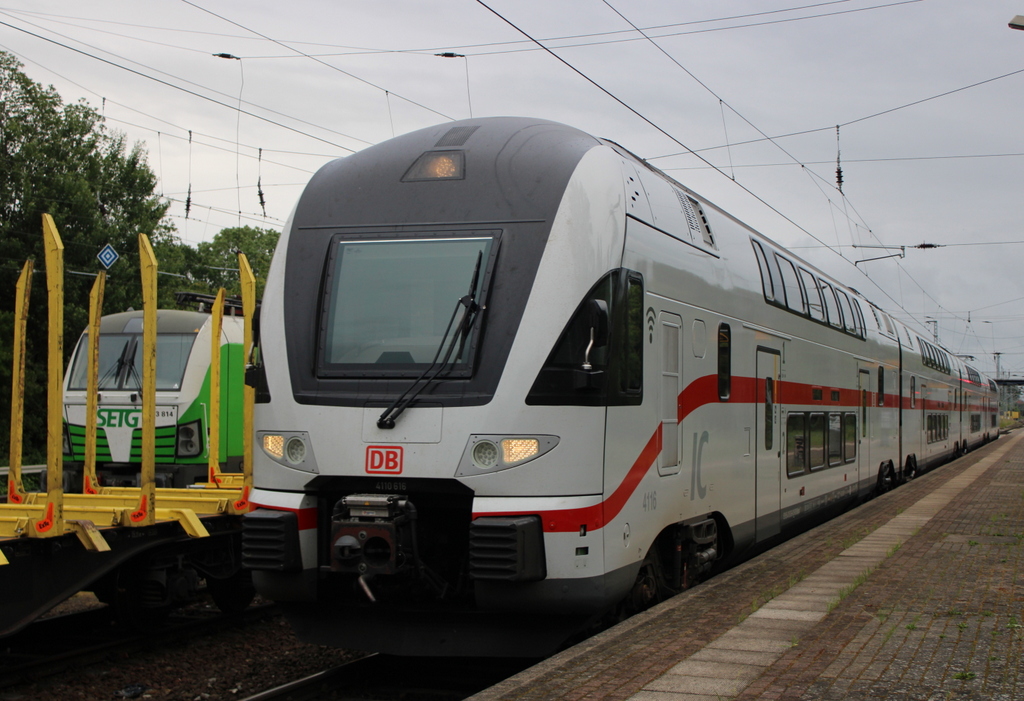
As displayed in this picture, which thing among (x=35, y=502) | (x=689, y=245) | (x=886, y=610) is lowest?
(x=886, y=610)

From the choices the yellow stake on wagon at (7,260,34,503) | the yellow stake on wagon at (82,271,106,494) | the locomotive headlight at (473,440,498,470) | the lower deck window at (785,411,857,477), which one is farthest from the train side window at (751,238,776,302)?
the yellow stake on wagon at (7,260,34,503)

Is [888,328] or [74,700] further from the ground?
[888,328]

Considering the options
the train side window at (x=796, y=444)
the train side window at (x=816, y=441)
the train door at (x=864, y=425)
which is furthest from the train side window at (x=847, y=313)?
the train side window at (x=796, y=444)

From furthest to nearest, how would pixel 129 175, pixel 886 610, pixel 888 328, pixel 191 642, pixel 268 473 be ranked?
pixel 129 175 < pixel 888 328 < pixel 191 642 < pixel 886 610 < pixel 268 473

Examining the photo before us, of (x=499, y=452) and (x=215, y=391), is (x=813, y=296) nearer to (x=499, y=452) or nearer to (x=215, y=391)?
(x=215, y=391)

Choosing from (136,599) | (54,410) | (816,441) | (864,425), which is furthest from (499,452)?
(864,425)

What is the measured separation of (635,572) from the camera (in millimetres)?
7043

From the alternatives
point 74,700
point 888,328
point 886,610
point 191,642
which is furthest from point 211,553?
point 888,328

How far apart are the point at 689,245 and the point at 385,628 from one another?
398 centimetres

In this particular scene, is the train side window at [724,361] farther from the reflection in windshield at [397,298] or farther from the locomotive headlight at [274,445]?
the locomotive headlight at [274,445]

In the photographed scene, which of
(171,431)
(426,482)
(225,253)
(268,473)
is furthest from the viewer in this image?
(225,253)

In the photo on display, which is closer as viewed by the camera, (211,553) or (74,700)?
(74,700)

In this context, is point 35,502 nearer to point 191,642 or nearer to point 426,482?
point 191,642

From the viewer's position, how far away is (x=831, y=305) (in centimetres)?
1427
